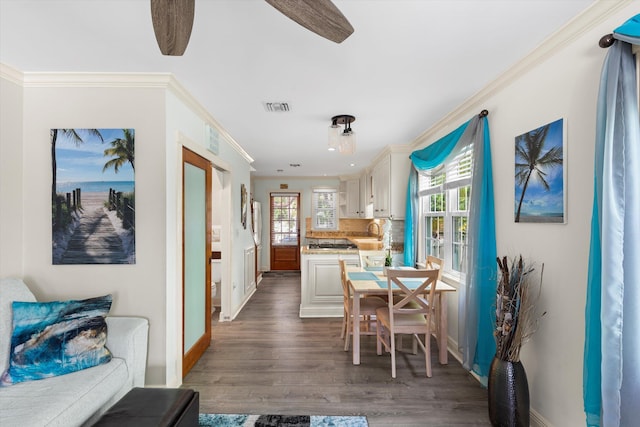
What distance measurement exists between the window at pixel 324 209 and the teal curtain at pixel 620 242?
630 cm

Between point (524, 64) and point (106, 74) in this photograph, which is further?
point (106, 74)

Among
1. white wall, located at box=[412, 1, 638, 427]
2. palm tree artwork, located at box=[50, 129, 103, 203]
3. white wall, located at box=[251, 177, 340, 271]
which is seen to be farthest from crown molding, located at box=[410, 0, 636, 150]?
white wall, located at box=[251, 177, 340, 271]

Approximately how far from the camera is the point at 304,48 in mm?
1806

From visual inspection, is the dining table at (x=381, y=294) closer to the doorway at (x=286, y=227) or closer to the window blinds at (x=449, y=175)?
the window blinds at (x=449, y=175)

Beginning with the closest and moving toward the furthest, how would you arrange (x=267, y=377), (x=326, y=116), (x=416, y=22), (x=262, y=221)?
1. (x=416, y=22)
2. (x=267, y=377)
3. (x=326, y=116)
4. (x=262, y=221)

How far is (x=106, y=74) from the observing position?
2.17 meters

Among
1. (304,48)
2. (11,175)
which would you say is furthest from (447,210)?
(11,175)

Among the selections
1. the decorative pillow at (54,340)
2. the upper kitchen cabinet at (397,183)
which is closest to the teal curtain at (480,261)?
the upper kitchen cabinet at (397,183)

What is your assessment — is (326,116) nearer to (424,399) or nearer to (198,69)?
(198,69)

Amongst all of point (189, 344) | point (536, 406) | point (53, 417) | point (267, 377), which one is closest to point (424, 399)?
point (536, 406)

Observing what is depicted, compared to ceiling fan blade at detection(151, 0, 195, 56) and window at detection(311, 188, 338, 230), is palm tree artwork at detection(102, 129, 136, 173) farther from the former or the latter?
window at detection(311, 188, 338, 230)

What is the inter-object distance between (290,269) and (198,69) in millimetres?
6048

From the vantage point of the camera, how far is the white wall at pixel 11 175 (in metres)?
2.07

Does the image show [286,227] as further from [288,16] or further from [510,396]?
[288,16]
